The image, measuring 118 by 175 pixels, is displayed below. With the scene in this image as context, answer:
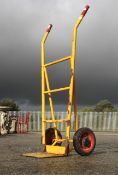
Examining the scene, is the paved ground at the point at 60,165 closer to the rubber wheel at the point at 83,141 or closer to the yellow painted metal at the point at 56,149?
the rubber wheel at the point at 83,141

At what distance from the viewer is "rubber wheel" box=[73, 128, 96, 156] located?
10414mm

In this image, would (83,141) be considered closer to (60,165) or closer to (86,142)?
(86,142)

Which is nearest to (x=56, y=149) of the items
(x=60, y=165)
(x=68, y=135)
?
(x=68, y=135)

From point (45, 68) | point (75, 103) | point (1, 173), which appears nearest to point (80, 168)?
point (1, 173)

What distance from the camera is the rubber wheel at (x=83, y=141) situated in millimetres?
10414

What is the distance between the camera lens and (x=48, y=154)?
10.7 metres

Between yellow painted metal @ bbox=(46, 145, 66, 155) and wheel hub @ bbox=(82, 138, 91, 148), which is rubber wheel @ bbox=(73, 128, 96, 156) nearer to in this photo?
wheel hub @ bbox=(82, 138, 91, 148)

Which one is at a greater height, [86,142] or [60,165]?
[86,142]

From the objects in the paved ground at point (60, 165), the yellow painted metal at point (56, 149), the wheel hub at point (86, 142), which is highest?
the wheel hub at point (86, 142)

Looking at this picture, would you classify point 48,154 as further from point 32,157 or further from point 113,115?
point 113,115

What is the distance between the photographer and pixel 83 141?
10.6 m

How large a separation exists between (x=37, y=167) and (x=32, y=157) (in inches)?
76.0

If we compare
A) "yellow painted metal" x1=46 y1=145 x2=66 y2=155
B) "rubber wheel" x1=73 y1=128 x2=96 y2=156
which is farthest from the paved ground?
"yellow painted metal" x1=46 y1=145 x2=66 y2=155

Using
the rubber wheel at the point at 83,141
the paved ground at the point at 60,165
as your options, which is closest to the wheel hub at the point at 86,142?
the rubber wheel at the point at 83,141
